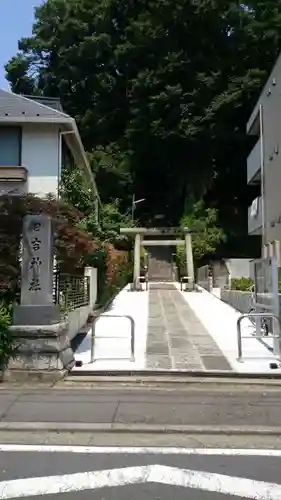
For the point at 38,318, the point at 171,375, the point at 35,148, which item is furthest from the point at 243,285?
the point at 38,318

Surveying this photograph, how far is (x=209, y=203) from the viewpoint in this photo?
41094 mm

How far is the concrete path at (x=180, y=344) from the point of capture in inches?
369

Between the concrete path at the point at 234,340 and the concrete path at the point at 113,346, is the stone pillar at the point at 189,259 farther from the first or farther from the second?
the concrete path at the point at 113,346

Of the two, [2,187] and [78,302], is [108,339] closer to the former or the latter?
[78,302]

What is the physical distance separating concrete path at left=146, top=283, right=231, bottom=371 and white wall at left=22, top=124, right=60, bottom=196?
585 centimetres

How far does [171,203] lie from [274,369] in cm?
3655

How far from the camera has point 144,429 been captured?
602 cm

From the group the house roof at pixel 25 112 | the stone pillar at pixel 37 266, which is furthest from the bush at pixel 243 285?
the stone pillar at pixel 37 266

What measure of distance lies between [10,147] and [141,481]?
54.5 ft

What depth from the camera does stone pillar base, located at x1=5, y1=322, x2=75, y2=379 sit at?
8.44 meters

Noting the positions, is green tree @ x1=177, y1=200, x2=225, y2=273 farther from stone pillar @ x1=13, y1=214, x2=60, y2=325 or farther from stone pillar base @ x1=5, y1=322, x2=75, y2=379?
stone pillar base @ x1=5, y1=322, x2=75, y2=379

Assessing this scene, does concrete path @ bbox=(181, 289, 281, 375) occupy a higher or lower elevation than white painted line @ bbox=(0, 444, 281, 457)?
higher

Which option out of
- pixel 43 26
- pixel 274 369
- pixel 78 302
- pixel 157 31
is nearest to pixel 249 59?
pixel 157 31

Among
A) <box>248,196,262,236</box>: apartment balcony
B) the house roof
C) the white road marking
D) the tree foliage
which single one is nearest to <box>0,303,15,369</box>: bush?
the white road marking
